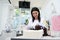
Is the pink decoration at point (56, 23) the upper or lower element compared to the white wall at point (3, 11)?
lower

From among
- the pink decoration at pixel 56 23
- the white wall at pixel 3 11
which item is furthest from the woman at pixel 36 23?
the white wall at pixel 3 11

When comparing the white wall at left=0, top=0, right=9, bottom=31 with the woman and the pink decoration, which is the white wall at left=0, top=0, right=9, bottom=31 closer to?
the woman

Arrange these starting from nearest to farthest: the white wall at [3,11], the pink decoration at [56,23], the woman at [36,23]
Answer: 1. the pink decoration at [56,23]
2. the woman at [36,23]
3. the white wall at [3,11]

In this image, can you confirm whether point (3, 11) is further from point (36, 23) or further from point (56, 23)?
point (56, 23)

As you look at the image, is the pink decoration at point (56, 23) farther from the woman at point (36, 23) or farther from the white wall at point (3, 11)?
the white wall at point (3, 11)

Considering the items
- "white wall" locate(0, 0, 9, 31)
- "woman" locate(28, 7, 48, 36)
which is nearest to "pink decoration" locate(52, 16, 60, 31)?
"woman" locate(28, 7, 48, 36)

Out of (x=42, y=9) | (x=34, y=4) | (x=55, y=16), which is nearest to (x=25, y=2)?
(x=34, y=4)

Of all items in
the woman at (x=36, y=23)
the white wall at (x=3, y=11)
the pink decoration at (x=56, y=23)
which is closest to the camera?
the pink decoration at (x=56, y=23)

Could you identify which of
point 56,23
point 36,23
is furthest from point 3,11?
point 56,23

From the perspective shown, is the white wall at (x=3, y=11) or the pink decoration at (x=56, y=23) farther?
the white wall at (x=3, y=11)

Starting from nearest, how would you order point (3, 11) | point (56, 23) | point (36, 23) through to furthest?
1. point (56, 23)
2. point (36, 23)
3. point (3, 11)

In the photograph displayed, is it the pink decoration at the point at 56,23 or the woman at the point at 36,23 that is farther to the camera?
the woman at the point at 36,23

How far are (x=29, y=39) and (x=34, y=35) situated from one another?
8 cm

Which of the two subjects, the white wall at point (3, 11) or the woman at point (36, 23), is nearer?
the woman at point (36, 23)
